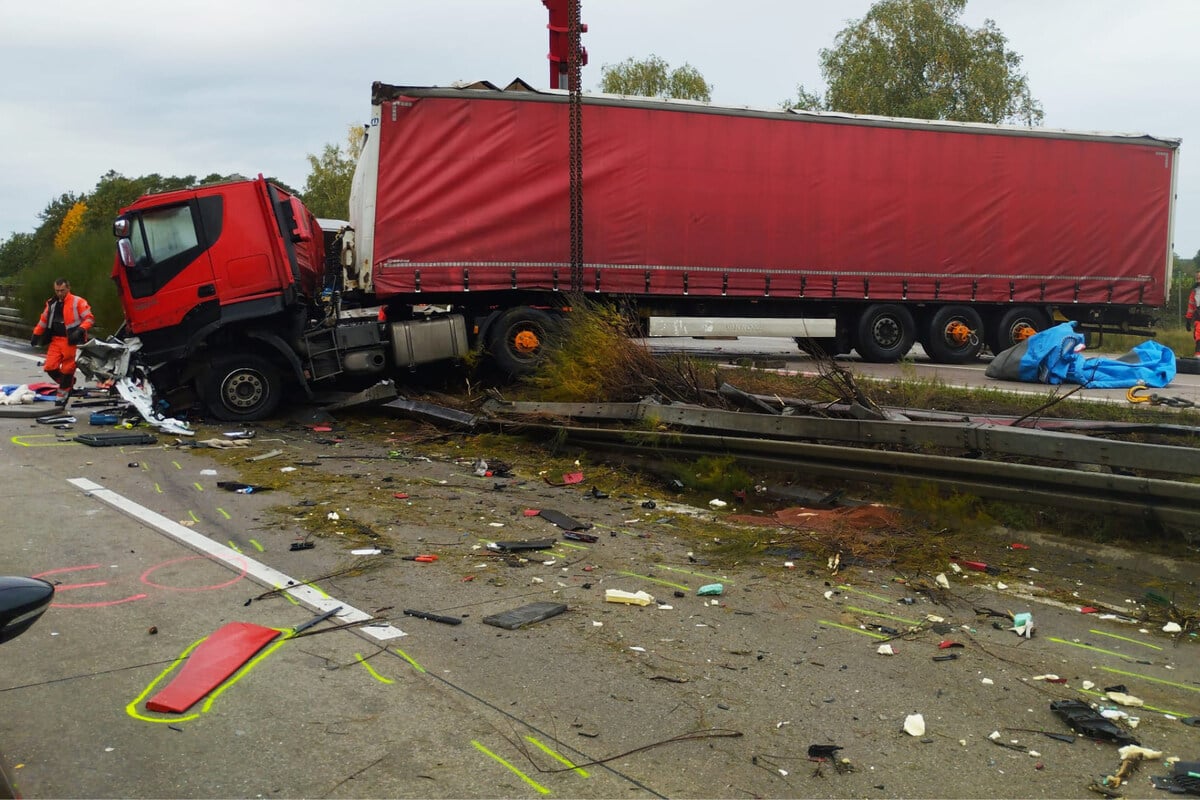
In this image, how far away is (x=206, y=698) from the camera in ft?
12.2

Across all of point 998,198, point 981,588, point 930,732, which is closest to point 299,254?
point 981,588

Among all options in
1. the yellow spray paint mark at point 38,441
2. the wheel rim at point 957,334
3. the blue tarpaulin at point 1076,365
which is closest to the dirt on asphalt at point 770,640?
the yellow spray paint mark at point 38,441

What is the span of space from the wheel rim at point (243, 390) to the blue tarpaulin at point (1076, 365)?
31.8ft

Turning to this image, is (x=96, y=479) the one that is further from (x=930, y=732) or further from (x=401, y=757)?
(x=930, y=732)

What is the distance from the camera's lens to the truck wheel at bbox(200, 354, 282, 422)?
11.7m

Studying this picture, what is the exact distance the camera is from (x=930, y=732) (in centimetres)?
346

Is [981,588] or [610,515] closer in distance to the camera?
[981,588]

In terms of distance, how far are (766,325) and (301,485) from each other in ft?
31.9

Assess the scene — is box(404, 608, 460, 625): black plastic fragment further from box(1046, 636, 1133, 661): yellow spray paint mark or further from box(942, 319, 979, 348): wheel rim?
box(942, 319, 979, 348): wheel rim

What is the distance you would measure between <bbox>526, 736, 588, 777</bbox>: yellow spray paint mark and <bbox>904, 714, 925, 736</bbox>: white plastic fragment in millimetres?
1164

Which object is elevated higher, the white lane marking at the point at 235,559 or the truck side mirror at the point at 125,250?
the truck side mirror at the point at 125,250

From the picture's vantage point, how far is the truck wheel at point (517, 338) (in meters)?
13.2

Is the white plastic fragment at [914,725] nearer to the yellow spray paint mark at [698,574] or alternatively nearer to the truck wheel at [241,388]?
the yellow spray paint mark at [698,574]

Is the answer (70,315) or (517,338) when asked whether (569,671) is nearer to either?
(517,338)
